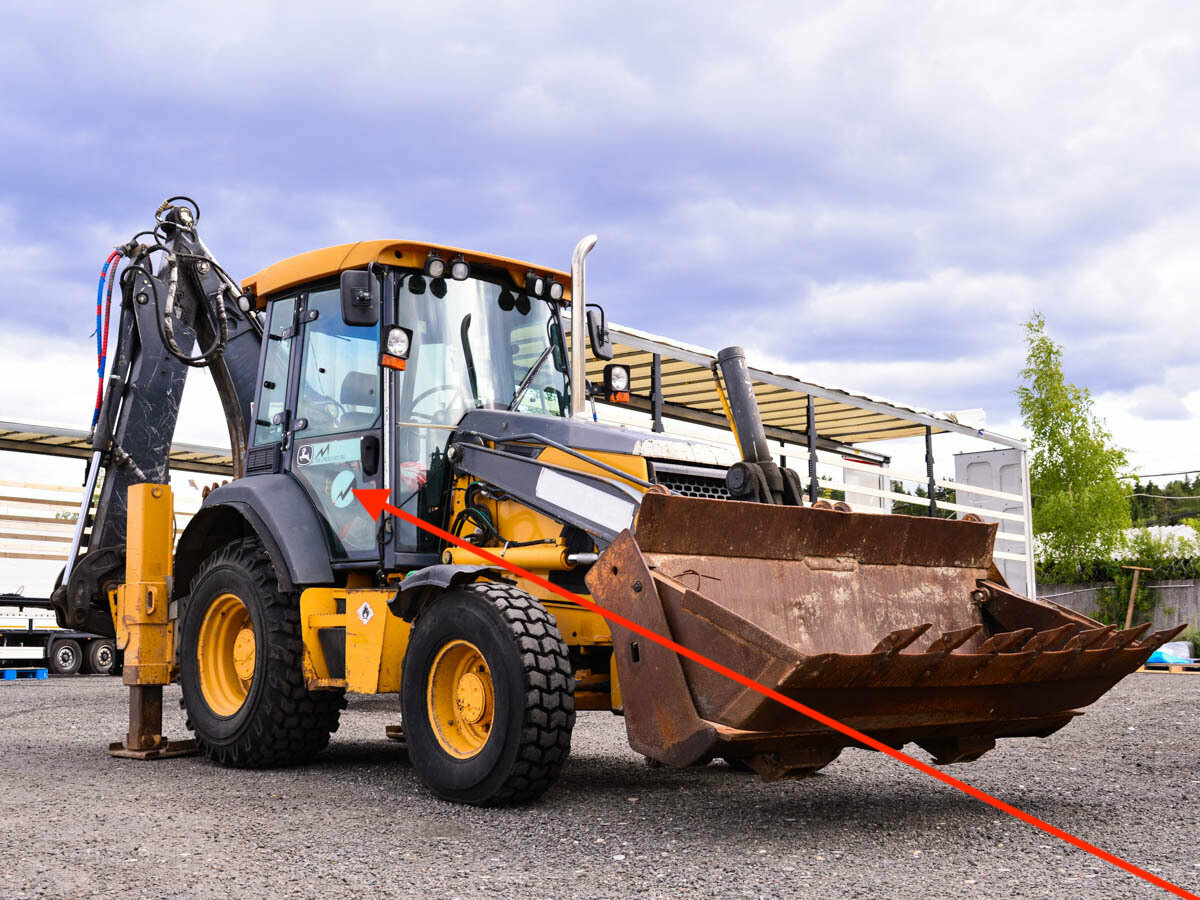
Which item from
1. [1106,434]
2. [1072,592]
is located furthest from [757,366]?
[1106,434]

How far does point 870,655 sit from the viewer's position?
438cm

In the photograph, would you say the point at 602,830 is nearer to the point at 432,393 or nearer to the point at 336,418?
the point at 432,393

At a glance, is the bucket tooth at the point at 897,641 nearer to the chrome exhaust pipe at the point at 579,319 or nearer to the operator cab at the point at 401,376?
the chrome exhaust pipe at the point at 579,319

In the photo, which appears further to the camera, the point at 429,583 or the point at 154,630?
the point at 154,630

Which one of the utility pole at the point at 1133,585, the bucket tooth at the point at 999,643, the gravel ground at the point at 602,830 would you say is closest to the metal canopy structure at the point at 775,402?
the utility pole at the point at 1133,585

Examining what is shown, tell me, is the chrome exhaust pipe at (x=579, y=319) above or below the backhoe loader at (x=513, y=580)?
above

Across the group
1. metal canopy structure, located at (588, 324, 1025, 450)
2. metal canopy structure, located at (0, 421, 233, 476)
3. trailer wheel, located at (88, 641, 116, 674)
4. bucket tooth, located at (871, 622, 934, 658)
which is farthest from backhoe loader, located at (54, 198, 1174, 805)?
trailer wheel, located at (88, 641, 116, 674)

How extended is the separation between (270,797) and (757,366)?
9.38 meters

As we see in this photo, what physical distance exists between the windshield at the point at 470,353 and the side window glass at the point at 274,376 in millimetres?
1145

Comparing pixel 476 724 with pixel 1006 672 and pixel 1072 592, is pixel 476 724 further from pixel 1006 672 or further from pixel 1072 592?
pixel 1072 592

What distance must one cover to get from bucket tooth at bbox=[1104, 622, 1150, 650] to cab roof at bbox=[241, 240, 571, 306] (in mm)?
3632

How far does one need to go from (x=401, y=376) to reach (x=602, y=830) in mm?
2778

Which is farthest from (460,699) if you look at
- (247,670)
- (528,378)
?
(247,670)

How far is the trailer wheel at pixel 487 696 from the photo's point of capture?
5090 mm
